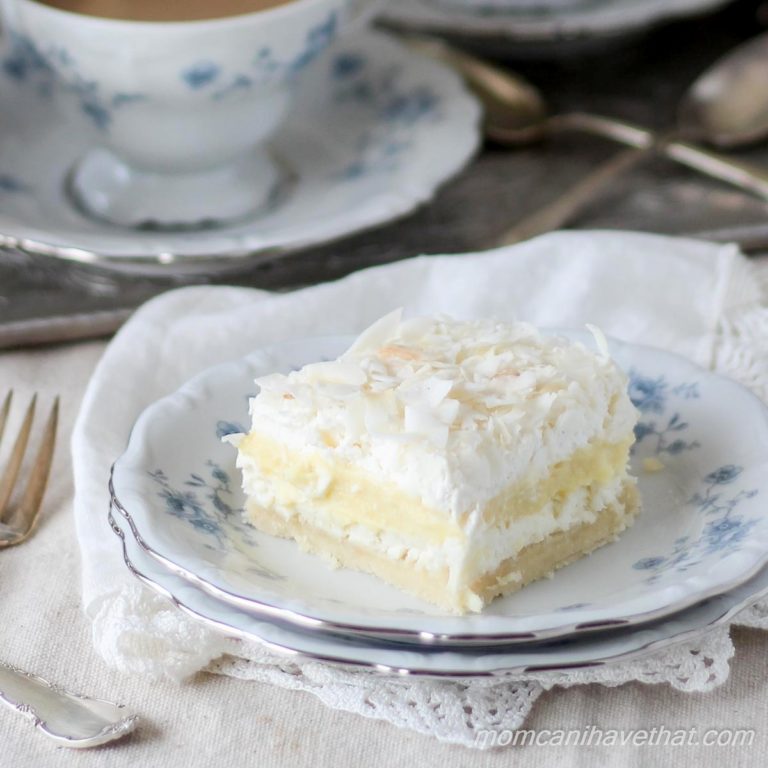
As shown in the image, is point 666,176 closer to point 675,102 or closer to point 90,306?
point 675,102

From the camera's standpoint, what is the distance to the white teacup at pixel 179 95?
1489mm

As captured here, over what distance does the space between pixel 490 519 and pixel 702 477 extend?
0.83 feet

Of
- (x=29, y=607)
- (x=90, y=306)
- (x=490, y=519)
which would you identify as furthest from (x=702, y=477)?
(x=90, y=306)

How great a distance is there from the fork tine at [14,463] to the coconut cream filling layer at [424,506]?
0.26 m

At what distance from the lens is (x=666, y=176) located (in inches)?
71.5

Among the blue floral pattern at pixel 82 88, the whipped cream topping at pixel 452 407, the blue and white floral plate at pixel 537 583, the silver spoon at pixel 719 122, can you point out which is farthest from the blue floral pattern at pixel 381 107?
the whipped cream topping at pixel 452 407

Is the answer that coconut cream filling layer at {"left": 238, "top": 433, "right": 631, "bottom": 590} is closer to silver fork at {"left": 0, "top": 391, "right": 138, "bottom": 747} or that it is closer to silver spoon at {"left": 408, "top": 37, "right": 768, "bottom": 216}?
silver fork at {"left": 0, "top": 391, "right": 138, "bottom": 747}

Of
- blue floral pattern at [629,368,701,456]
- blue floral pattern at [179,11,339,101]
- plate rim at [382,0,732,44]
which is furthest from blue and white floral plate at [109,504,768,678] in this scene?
plate rim at [382,0,732,44]

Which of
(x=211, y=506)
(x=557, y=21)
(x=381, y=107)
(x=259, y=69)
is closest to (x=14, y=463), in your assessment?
(x=211, y=506)

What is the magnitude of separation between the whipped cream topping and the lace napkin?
18cm

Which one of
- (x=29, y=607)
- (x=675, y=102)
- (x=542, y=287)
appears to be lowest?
(x=675, y=102)

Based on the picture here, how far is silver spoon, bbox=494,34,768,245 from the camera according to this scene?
177 centimetres

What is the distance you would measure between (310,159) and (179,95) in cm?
33

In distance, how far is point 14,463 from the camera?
1210 millimetres
